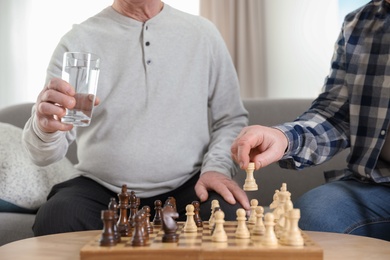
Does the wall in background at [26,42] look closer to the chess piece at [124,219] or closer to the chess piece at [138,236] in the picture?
the chess piece at [124,219]

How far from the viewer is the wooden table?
3.99 feet

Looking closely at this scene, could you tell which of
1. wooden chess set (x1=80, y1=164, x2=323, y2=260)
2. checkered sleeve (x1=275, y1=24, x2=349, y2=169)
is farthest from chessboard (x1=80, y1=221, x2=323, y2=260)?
checkered sleeve (x1=275, y1=24, x2=349, y2=169)

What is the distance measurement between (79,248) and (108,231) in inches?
7.7

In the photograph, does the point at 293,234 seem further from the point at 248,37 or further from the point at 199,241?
the point at 248,37

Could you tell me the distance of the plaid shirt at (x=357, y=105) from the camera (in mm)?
1805

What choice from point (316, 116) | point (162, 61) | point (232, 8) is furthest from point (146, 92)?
point (232, 8)

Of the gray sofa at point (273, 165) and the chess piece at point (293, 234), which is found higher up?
the chess piece at point (293, 234)

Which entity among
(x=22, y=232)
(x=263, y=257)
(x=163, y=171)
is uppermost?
(x=263, y=257)

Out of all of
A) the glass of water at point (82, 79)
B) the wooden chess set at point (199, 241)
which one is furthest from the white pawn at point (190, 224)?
the glass of water at point (82, 79)

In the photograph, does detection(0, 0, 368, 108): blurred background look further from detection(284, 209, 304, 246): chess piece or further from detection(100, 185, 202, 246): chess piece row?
detection(284, 209, 304, 246): chess piece

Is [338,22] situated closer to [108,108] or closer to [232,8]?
[232,8]

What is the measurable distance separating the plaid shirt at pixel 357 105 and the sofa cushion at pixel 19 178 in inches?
39.4

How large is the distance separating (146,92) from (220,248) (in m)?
1.01

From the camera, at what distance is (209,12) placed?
4059 millimetres
